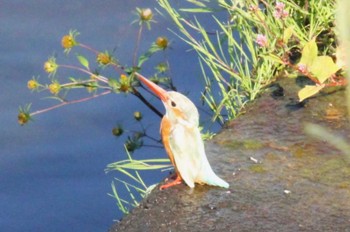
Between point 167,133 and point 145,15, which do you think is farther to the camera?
point 145,15

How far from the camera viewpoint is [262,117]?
3.04 metres

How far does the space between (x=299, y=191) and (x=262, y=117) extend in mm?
560

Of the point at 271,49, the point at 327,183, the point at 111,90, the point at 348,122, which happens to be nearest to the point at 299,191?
the point at 327,183

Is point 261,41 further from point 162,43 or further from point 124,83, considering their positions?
point 124,83

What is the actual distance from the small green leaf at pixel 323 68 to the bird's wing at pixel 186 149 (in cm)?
66

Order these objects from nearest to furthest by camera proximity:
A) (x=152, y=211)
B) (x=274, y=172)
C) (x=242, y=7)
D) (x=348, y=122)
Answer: (x=152, y=211)
(x=274, y=172)
(x=348, y=122)
(x=242, y=7)

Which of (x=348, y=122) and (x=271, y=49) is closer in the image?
(x=348, y=122)

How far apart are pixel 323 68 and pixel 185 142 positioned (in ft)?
2.31

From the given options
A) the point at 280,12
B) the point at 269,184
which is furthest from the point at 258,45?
the point at 269,184

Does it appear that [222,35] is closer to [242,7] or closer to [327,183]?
[242,7]

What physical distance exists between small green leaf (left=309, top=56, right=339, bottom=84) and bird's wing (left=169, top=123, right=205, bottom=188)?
66 centimetres

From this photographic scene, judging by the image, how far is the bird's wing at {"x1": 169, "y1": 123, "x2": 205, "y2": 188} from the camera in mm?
2479

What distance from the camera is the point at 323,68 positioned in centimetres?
299

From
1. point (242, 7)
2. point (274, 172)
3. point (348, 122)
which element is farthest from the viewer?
point (242, 7)
